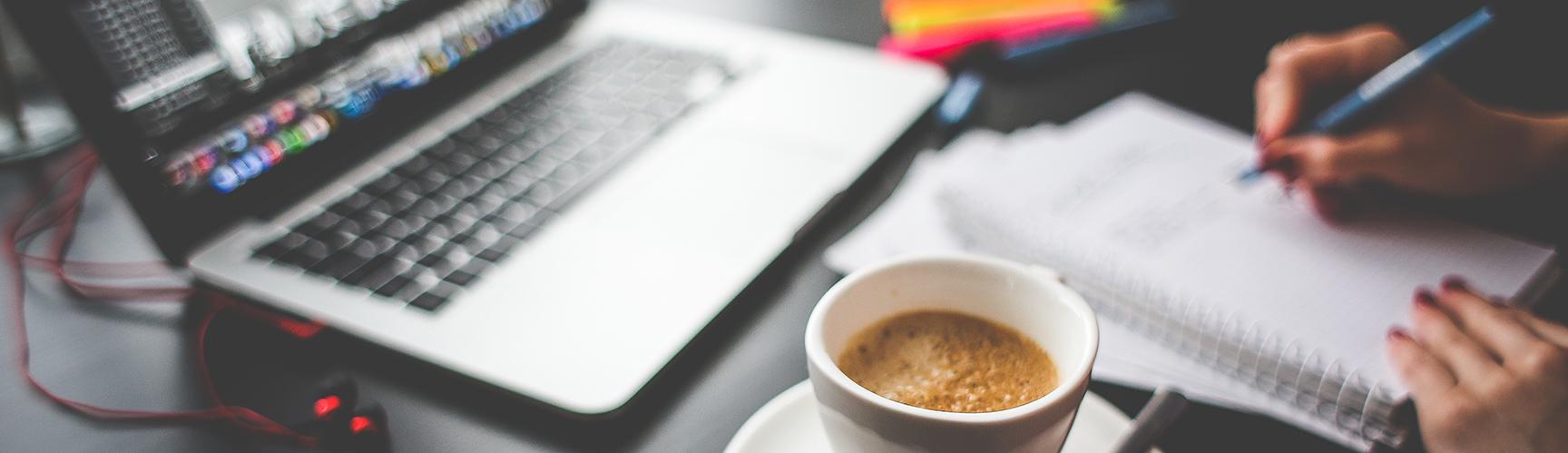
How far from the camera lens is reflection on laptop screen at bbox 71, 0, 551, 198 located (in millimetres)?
493

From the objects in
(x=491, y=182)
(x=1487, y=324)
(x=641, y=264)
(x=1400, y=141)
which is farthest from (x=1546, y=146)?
(x=491, y=182)

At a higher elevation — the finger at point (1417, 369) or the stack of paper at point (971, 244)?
the stack of paper at point (971, 244)

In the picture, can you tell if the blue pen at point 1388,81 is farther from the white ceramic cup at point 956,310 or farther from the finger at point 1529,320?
the white ceramic cup at point 956,310

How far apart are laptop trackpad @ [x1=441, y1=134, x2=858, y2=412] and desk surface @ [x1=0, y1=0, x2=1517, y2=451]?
0.02 m

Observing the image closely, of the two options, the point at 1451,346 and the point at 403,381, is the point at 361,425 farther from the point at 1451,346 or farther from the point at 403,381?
the point at 1451,346

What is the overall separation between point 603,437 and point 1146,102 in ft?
1.77

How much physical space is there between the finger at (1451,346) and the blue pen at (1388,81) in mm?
149

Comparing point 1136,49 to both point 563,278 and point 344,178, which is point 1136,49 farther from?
point 344,178

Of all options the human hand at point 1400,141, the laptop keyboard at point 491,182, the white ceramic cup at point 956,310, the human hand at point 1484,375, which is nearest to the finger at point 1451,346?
the human hand at point 1484,375

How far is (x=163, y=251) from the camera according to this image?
528 millimetres

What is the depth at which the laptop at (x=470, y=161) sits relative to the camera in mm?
469

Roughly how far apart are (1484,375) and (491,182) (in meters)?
0.62

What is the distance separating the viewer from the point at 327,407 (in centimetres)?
42

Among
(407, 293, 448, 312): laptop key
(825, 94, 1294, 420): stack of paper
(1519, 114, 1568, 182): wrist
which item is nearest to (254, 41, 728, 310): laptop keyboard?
(407, 293, 448, 312): laptop key
